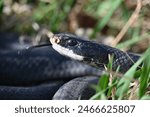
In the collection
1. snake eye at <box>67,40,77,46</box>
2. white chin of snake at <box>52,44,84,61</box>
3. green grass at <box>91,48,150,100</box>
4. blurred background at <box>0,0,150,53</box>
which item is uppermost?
green grass at <box>91,48,150,100</box>

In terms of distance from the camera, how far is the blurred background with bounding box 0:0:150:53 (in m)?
6.77

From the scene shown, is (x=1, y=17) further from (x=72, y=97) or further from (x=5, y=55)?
(x=72, y=97)

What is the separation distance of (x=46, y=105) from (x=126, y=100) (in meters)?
0.53

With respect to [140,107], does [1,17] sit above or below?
below

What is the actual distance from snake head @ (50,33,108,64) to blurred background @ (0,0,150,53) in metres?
1.34

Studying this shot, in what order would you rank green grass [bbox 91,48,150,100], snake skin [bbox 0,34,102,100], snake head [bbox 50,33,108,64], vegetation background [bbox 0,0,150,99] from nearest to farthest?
1. green grass [bbox 91,48,150,100]
2. snake head [bbox 50,33,108,64]
3. snake skin [bbox 0,34,102,100]
4. vegetation background [bbox 0,0,150,99]

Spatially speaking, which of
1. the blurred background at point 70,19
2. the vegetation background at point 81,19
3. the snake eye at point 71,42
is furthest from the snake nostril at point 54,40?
the blurred background at point 70,19

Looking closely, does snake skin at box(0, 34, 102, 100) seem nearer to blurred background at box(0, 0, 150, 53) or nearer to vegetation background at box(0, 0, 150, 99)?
vegetation background at box(0, 0, 150, 99)

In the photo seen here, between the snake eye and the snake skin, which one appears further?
the snake skin

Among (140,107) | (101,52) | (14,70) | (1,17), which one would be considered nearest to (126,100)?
(140,107)

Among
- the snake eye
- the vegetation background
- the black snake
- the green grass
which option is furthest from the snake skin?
the green grass

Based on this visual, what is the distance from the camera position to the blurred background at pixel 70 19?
6770 mm

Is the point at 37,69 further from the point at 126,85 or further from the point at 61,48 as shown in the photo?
the point at 126,85

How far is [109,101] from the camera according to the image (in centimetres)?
378
